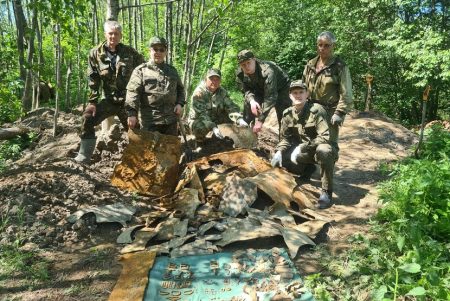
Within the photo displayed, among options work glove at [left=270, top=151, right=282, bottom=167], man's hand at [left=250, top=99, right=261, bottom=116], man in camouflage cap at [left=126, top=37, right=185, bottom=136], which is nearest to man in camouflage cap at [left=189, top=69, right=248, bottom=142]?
man's hand at [left=250, top=99, right=261, bottom=116]

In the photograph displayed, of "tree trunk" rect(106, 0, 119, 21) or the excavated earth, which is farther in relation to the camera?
"tree trunk" rect(106, 0, 119, 21)

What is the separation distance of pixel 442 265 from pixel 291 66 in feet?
43.3

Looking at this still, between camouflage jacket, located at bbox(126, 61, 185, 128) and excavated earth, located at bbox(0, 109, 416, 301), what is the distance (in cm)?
102

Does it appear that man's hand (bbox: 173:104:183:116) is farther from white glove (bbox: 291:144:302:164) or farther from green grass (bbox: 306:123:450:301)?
green grass (bbox: 306:123:450:301)

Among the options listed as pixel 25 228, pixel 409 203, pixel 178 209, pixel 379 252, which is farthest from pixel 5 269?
pixel 409 203

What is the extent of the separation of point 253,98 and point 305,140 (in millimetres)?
1119

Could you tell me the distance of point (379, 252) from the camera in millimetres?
3488

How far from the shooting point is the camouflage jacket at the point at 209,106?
617 cm

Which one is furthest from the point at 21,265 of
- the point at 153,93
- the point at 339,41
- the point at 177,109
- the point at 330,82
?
the point at 339,41

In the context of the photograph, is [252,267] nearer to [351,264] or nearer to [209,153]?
[351,264]

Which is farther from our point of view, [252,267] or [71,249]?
[71,249]

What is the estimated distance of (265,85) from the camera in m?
5.71

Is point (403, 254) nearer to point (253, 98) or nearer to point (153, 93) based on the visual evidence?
point (253, 98)

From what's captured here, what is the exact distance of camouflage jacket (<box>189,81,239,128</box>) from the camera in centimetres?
617
